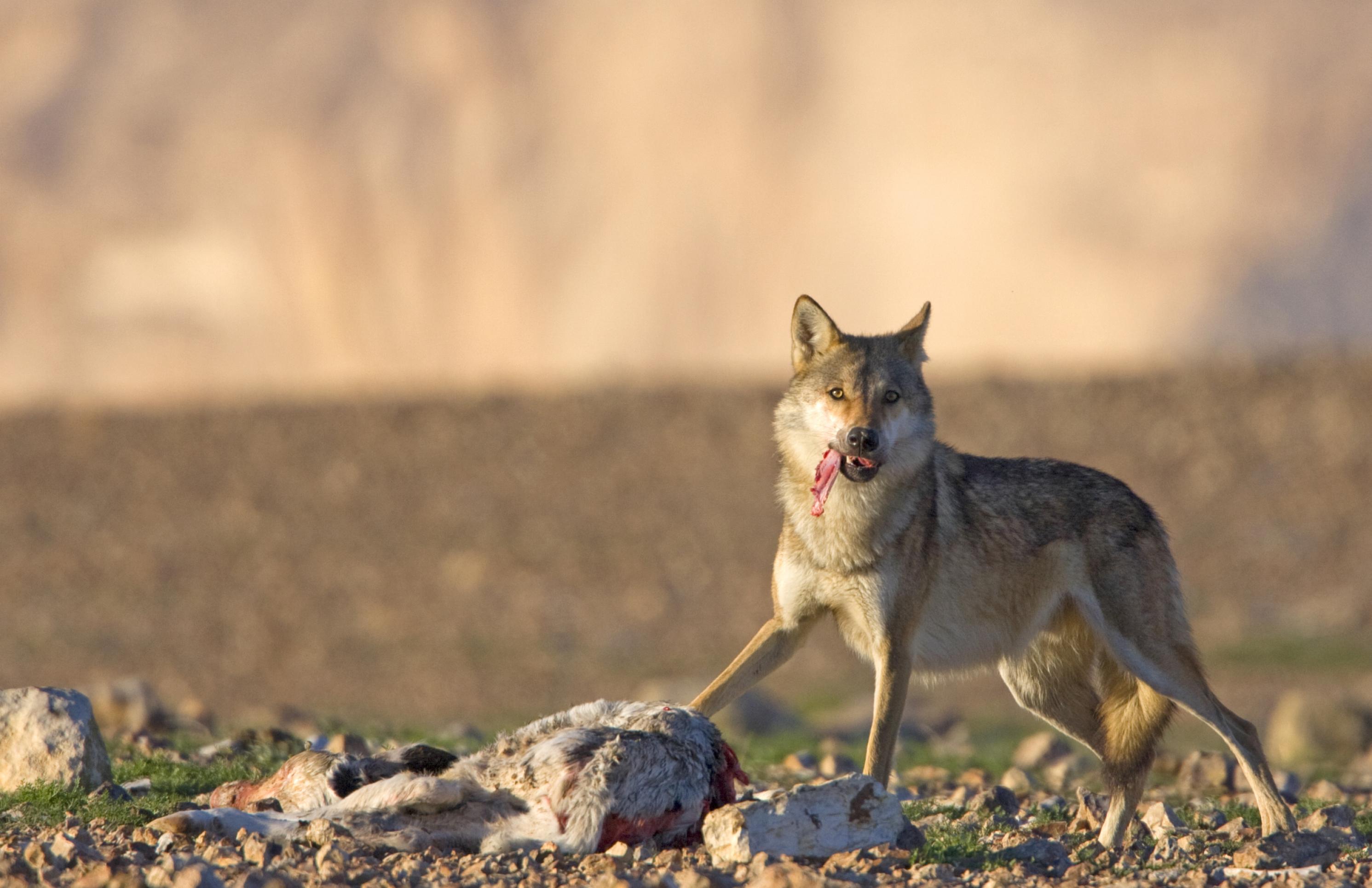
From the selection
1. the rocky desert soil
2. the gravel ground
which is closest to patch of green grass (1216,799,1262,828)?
the rocky desert soil

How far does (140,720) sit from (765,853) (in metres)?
7.09

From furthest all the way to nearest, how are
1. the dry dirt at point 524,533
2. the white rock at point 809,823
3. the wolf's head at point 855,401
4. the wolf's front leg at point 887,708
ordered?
1. the dry dirt at point 524,533
2. the wolf's head at point 855,401
3. the wolf's front leg at point 887,708
4. the white rock at point 809,823

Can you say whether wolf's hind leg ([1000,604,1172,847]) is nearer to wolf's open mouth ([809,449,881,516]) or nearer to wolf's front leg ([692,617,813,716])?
wolf's front leg ([692,617,813,716])

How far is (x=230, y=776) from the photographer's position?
7.92 m

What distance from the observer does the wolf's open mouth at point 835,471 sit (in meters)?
7.43

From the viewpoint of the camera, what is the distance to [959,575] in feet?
25.7

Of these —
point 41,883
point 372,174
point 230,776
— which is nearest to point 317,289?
point 372,174

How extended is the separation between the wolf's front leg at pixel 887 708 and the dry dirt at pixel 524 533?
1298 cm

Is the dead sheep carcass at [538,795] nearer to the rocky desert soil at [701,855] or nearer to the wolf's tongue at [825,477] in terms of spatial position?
the rocky desert soil at [701,855]

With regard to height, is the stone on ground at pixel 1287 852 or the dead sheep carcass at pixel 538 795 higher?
the dead sheep carcass at pixel 538 795

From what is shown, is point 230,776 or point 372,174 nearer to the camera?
point 230,776

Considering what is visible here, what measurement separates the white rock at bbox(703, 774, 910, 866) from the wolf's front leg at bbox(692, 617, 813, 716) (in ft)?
3.66

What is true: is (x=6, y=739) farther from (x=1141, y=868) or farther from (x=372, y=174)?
(x=372, y=174)

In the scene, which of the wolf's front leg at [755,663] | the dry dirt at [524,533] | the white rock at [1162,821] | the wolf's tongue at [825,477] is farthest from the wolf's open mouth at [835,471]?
the dry dirt at [524,533]
